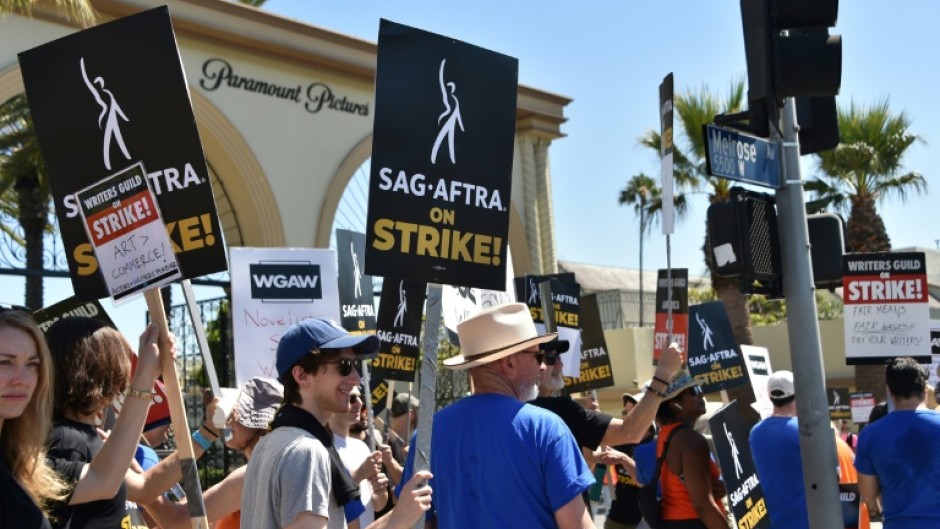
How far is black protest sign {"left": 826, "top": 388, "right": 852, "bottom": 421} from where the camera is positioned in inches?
871

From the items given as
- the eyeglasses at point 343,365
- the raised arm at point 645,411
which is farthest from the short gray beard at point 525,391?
the raised arm at point 645,411

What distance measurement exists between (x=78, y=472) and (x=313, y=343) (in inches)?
34.8

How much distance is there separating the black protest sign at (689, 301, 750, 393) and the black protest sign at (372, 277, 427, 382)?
330cm

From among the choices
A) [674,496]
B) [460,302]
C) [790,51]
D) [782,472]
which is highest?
[790,51]

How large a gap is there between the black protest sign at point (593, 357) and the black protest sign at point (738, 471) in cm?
456

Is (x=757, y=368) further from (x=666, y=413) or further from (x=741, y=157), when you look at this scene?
(x=741, y=157)

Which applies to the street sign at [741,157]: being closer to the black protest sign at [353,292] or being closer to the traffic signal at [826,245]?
the traffic signal at [826,245]

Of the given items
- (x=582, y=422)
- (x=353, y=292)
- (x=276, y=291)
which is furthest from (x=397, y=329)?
(x=582, y=422)

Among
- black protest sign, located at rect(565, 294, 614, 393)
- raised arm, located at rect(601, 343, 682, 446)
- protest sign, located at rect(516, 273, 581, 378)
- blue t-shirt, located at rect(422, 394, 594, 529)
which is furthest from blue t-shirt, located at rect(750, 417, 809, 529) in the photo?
black protest sign, located at rect(565, 294, 614, 393)

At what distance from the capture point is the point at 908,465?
23.0 feet

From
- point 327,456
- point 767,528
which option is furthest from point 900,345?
point 327,456

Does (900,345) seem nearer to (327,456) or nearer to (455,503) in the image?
(455,503)

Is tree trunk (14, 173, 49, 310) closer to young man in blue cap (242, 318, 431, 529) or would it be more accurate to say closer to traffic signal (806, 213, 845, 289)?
traffic signal (806, 213, 845, 289)

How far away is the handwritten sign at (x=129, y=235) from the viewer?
15.3 ft
